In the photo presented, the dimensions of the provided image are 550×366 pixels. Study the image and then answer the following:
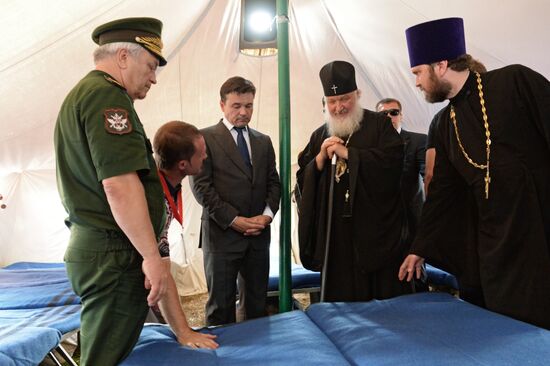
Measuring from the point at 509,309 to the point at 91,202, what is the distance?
1.40m

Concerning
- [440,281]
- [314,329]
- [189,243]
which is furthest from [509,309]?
[189,243]

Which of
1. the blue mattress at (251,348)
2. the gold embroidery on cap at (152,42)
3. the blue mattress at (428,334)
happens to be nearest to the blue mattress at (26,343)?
the blue mattress at (251,348)

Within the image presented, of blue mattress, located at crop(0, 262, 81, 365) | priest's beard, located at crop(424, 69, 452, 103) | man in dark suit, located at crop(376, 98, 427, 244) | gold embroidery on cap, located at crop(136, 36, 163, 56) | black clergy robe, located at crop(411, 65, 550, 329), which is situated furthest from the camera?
man in dark suit, located at crop(376, 98, 427, 244)

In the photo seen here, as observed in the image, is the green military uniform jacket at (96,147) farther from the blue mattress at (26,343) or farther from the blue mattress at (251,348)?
the blue mattress at (26,343)

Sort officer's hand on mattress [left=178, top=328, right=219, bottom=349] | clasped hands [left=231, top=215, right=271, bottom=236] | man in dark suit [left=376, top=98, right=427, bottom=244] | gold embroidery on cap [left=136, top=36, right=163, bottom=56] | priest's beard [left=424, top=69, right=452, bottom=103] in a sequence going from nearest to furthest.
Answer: gold embroidery on cap [left=136, top=36, right=163, bottom=56]
officer's hand on mattress [left=178, top=328, right=219, bottom=349]
priest's beard [left=424, top=69, right=452, bottom=103]
clasped hands [left=231, top=215, right=271, bottom=236]
man in dark suit [left=376, top=98, right=427, bottom=244]

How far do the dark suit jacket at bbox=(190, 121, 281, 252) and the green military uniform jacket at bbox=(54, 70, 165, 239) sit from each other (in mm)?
966

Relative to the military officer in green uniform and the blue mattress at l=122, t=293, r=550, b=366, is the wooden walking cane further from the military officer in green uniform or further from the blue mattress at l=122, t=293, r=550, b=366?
the military officer in green uniform

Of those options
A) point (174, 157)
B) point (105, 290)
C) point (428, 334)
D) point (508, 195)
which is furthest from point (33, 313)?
point (508, 195)

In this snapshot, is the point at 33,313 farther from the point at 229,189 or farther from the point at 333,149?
the point at 333,149

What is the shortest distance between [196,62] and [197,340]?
309 cm

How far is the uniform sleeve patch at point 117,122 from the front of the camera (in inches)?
43.5

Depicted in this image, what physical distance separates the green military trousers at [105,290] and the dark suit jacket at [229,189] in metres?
0.98

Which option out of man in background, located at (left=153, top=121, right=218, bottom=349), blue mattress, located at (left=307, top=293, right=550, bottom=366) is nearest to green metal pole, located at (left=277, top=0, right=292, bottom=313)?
blue mattress, located at (left=307, top=293, right=550, bottom=366)

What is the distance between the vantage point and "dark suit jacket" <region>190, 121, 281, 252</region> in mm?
2168
